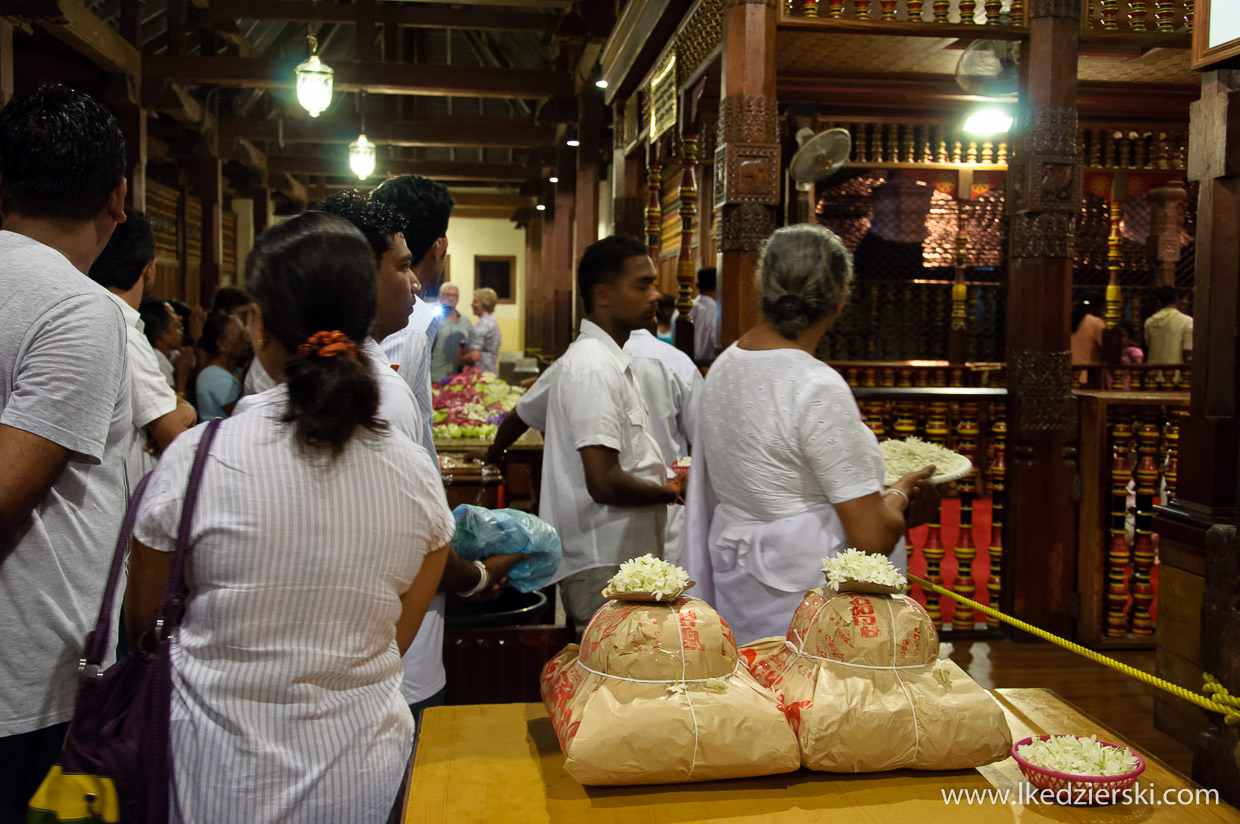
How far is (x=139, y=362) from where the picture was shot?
2.27m

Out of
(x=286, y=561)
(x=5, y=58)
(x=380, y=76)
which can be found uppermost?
(x=380, y=76)

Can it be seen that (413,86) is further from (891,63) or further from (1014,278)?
(1014,278)

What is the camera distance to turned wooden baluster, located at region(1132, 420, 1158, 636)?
4.14 metres

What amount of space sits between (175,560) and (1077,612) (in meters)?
3.94

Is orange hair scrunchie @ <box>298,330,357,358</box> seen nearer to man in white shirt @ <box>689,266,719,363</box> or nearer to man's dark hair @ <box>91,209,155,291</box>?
man's dark hair @ <box>91,209,155,291</box>

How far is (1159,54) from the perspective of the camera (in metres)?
7.45

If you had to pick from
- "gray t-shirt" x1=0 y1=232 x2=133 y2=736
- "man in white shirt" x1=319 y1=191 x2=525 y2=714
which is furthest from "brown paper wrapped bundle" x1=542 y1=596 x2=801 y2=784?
"gray t-shirt" x1=0 y1=232 x2=133 y2=736

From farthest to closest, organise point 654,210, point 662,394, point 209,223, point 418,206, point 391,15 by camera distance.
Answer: point 209,223, point 391,15, point 654,210, point 662,394, point 418,206

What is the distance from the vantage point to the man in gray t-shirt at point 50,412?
58.0 inches

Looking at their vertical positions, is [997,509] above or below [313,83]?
below

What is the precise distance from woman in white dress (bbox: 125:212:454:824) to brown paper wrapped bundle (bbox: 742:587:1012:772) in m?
0.64

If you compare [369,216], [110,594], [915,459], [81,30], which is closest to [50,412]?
[110,594]

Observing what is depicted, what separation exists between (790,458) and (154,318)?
3755mm

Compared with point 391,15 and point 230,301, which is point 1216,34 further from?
point 391,15
